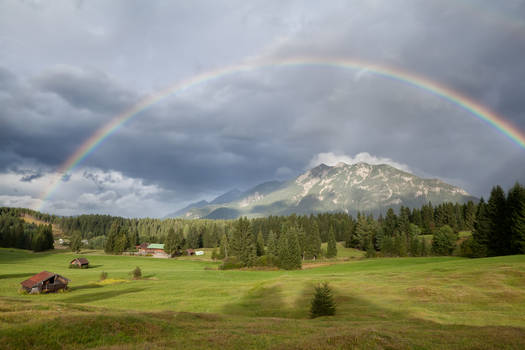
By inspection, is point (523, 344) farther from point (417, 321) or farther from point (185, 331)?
point (185, 331)

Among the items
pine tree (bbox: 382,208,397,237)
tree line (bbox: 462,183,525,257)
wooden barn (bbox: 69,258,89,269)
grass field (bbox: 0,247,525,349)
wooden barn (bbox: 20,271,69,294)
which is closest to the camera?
grass field (bbox: 0,247,525,349)

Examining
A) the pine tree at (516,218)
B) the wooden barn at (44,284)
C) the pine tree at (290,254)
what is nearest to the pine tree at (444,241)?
the pine tree at (516,218)

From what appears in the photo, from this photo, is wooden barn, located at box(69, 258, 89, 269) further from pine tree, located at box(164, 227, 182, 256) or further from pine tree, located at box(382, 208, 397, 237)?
pine tree, located at box(382, 208, 397, 237)

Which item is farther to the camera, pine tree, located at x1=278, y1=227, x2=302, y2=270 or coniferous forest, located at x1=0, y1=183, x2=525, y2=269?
pine tree, located at x1=278, y1=227, x2=302, y2=270

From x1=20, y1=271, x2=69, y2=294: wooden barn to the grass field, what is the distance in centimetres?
420

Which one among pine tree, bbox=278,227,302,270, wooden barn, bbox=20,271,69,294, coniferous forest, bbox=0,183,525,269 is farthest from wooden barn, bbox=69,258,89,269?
pine tree, bbox=278,227,302,270

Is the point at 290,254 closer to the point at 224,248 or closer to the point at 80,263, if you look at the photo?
the point at 224,248

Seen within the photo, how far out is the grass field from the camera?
17.0m

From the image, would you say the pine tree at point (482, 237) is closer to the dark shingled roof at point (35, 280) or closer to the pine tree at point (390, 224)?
the pine tree at point (390, 224)

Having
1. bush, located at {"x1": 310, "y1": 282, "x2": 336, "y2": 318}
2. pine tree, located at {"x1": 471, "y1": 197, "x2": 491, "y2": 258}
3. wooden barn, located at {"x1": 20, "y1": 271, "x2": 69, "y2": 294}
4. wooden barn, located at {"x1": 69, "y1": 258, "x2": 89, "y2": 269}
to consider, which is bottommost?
A: wooden barn, located at {"x1": 69, "y1": 258, "x2": 89, "y2": 269}

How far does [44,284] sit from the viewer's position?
63094 millimetres

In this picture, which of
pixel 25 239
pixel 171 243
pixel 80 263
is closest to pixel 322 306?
pixel 80 263

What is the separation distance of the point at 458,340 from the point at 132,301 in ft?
153

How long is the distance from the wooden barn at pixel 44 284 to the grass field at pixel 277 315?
420cm
